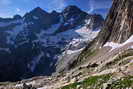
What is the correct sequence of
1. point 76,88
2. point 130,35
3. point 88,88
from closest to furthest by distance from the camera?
point 88,88, point 76,88, point 130,35

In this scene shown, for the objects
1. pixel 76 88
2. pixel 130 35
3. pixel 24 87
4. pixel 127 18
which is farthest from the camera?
pixel 127 18

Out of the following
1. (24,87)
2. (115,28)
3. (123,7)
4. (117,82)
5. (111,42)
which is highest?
(123,7)

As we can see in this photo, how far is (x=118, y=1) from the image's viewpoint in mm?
113625

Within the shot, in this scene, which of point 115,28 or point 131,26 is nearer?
point 131,26

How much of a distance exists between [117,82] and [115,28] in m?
80.7

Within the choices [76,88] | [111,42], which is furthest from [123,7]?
[76,88]

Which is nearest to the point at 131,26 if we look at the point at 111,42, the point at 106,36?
the point at 111,42

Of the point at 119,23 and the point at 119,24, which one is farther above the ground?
the point at 119,23

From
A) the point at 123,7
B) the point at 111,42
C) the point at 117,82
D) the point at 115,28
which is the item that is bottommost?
the point at 117,82

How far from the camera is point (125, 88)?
2203 cm

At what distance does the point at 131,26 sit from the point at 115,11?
26.4 metres

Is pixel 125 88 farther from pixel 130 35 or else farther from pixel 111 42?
pixel 111 42

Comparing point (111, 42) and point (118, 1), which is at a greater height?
point (118, 1)

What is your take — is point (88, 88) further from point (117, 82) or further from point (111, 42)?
point (111, 42)
